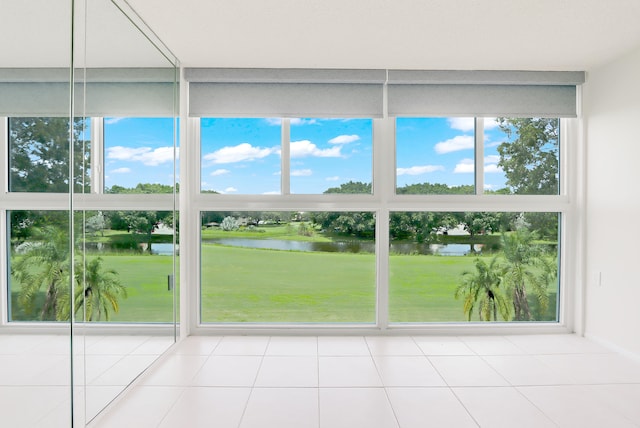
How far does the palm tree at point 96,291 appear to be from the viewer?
1.98m

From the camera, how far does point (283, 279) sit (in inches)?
151

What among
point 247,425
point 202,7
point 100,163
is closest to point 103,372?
point 247,425

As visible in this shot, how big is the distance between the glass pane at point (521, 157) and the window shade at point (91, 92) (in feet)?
9.40

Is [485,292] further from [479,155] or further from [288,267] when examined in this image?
[288,267]

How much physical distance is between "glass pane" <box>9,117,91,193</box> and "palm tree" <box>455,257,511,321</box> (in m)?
3.28

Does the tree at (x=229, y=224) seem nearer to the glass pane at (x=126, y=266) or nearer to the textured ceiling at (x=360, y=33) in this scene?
the glass pane at (x=126, y=266)

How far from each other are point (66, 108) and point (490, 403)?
278 centimetres

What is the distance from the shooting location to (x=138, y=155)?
8.77ft

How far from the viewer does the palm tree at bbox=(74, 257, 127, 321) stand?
1983mm

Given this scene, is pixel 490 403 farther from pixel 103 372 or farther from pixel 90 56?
pixel 90 56

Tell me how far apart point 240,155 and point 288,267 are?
115 centimetres

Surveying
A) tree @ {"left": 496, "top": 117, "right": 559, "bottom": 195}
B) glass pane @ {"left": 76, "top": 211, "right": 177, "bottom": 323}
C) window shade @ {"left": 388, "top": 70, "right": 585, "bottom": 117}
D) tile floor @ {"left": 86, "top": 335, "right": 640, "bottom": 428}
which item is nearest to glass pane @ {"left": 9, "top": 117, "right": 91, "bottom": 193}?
glass pane @ {"left": 76, "top": 211, "right": 177, "bottom": 323}

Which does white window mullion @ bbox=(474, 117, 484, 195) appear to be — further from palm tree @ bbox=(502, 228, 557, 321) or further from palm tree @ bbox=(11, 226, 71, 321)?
palm tree @ bbox=(11, 226, 71, 321)

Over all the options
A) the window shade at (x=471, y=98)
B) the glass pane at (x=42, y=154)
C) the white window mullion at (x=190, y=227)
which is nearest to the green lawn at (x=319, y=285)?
the white window mullion at (x=190, y=227)
